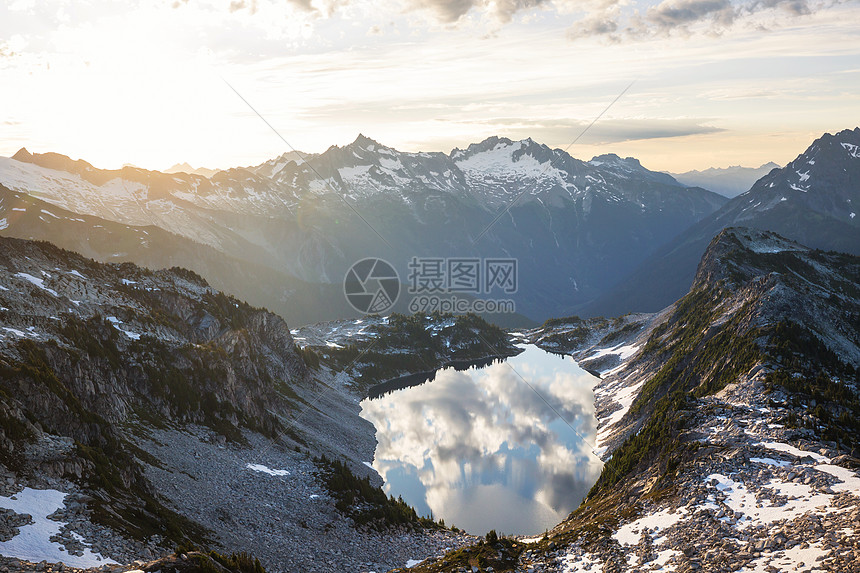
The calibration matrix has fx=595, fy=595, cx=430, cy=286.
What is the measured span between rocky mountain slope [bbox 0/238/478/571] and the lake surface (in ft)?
49.4

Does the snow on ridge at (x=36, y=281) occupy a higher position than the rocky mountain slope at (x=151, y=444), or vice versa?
the snow on ridge at (x=36, y=281)

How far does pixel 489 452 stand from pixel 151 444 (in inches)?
3196

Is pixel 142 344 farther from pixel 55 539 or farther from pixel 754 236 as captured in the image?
pixel 754 236

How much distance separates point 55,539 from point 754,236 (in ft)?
687

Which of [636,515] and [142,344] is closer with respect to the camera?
[636,515]

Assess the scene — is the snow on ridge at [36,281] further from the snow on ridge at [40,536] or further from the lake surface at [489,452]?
the lake surface at [489,452]

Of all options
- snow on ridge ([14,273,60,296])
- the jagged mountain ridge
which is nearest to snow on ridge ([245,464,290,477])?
the jagged mountain ridge

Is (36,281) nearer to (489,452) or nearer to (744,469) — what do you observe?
(744,469)

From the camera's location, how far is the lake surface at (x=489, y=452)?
328 ft

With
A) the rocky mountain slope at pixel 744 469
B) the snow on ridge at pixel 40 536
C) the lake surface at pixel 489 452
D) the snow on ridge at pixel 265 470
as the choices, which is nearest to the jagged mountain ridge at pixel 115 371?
the snow on ridge at pixel 40 536

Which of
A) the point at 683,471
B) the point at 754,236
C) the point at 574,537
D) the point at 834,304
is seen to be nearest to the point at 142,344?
the point at 574,537

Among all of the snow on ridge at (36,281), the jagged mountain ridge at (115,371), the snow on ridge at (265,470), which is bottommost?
the snow on ridge at (265,470)

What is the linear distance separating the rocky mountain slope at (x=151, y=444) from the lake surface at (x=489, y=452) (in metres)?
15.1

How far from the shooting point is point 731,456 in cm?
5672
